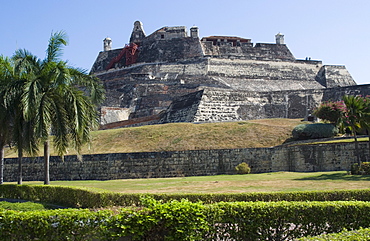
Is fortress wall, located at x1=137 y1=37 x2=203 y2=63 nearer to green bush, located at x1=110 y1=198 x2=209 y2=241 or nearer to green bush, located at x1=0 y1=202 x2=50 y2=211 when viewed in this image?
green bush, located at x1=0 y1=202 x2=50 y2=211

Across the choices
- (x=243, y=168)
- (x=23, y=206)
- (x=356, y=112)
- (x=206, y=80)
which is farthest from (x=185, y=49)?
(x=23, y=206)

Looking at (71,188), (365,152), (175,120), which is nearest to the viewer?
(71,188)

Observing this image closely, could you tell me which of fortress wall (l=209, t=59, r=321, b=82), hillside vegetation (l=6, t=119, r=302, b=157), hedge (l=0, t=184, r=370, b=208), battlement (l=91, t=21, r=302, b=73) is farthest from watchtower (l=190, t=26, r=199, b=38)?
hedge (l=0, t=184, r=370, b=208)

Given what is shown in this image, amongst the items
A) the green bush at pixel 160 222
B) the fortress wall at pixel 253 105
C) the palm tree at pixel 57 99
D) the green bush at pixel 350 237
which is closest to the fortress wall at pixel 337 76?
the fortress wall at pixel 253 105

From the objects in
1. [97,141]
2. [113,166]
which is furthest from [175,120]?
[113,166]

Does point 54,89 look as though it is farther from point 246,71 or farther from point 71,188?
point 246,71

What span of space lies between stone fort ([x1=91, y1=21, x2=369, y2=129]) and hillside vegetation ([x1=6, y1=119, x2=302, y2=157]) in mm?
5374

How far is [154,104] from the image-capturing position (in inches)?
1668

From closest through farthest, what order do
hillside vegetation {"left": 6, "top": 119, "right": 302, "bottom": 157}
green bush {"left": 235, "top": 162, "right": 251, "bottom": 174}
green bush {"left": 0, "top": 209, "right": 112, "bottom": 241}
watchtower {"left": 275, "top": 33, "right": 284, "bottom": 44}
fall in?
1. green bush {"left": 0, "top": 209, "right": 112, "bottom": 241}
2. green bush {"left": 235, "top": 162, "right": 251, "bottom": 174}
3. hillside vegetation {"left": 6, "top": 119, "right": 302, "bottom": 157}
4. watchtower {"left": 275, "top": 33, "right": 284, "bottom": 44}

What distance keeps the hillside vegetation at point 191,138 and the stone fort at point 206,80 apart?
537 cm

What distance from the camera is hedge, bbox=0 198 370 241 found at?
689 centimetres

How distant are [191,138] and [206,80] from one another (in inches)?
902

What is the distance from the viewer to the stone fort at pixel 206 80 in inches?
1414

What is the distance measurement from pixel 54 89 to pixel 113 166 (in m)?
8.60
